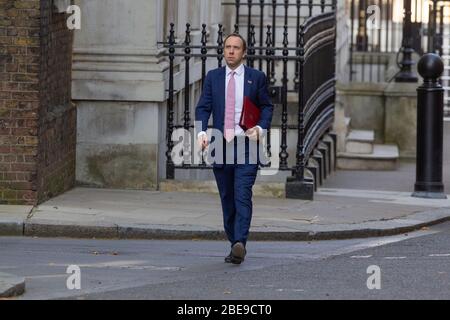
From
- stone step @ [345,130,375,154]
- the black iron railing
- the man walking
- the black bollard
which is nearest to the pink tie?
the man walking

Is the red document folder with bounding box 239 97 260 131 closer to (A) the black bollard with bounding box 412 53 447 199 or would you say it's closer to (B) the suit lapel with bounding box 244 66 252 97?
(B) the suit lapel with bounding box 244 66 252 97

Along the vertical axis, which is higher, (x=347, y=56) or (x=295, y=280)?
(x=347, y=56)

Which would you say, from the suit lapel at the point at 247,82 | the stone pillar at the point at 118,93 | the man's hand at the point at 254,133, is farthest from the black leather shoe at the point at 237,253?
the stone pillar at the point at 118,93

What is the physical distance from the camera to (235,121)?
1199cm

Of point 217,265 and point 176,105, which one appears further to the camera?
→ point 176,105

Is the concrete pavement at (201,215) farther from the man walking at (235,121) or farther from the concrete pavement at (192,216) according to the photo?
Answer: the man walking at (235,121)

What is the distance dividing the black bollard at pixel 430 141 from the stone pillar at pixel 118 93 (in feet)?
10.1

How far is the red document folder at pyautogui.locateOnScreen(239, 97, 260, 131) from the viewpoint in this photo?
39.2 feet

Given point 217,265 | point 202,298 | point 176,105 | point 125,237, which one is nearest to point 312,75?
point 176,105
